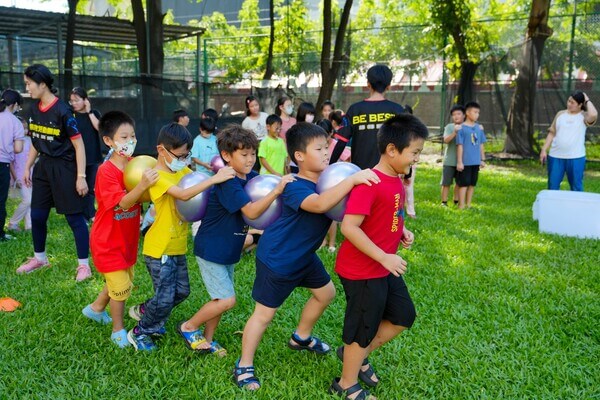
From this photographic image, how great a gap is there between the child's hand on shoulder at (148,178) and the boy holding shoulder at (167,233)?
0.09 meters

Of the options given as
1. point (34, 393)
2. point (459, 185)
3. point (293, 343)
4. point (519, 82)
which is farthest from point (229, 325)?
point (519, 82)

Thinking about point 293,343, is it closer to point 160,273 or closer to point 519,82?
point 160,273

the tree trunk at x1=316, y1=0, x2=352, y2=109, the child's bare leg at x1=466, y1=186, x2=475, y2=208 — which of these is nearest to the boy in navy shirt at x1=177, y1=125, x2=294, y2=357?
the child's bare leg at x1=466, y1=186, x2=475, y2=208

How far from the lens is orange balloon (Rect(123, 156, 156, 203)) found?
3357mm

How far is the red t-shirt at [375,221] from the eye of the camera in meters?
2.71

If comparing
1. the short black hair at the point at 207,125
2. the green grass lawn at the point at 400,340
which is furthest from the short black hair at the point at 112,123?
the short black hair at the point at 207,125

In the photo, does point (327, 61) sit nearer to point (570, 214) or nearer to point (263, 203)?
point (570, 214)

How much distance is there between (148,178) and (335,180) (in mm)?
1078

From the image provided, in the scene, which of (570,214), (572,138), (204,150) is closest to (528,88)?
(572,138)

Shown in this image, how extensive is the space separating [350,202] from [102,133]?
6.08ft

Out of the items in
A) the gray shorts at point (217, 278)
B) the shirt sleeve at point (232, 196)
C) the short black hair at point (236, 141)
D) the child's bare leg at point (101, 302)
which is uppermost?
the short black hair at point (236, 141)

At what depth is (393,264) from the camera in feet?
8.70

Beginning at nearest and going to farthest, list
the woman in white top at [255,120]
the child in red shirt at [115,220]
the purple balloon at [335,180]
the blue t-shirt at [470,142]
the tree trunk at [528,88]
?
the purple balloon at [335,180] < the child in red shirt at [115,220] < the woman in white top at [255,120] < the blue t-shirt at [470,142] < the tree trunk at [528,88]

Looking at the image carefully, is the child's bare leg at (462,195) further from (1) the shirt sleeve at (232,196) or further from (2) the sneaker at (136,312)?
(1) the shirt sleeve at (232,196)
